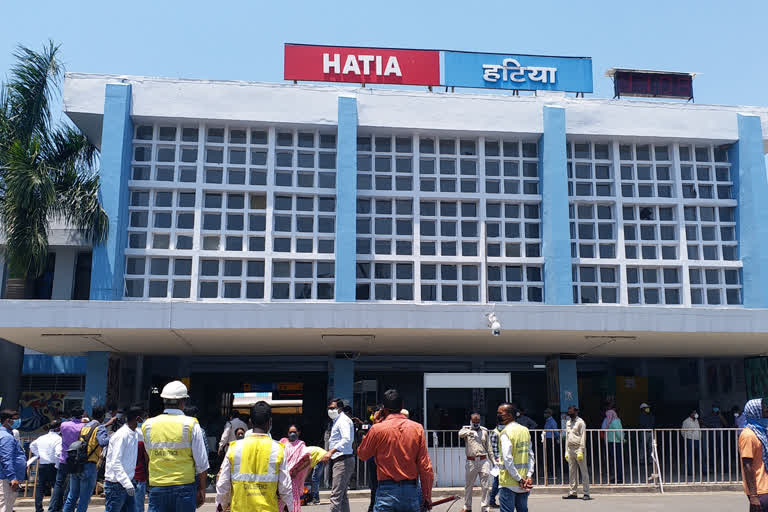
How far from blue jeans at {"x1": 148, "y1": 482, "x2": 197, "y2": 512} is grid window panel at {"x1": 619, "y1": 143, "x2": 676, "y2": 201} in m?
17.6

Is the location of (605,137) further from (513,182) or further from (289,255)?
(289,255)

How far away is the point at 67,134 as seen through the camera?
20781mm

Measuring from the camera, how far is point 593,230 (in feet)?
71.2

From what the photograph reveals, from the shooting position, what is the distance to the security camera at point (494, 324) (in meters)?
16.2

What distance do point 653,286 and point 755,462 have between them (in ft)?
48.2

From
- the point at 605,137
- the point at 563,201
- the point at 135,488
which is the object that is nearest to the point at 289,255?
the point at 563,201

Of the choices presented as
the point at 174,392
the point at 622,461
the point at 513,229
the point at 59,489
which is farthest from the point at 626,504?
the point at 174,392

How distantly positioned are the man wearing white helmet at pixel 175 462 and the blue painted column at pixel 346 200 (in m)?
12.9

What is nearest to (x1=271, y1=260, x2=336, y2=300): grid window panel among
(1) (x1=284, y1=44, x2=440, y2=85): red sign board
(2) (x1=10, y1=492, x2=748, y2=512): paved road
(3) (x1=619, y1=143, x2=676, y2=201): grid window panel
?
(1) (x1=284, y1=44, x2=440, y2=85): red sign board

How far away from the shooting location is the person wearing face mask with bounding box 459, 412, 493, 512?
12.7 metres

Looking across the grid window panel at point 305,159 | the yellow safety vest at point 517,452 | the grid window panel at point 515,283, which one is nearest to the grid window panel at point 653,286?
the grid window panel at point 515,283

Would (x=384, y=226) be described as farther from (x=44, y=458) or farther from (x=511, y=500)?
(x=511, y=500)

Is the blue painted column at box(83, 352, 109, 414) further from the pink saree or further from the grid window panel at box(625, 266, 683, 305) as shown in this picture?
the grid window panel at box(625, 266, 683, 305)

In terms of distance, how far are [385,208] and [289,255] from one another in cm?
290
